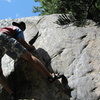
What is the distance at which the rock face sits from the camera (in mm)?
6758

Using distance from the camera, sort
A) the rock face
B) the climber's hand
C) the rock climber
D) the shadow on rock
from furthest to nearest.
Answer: the climber's hand → the shadow on rock → the rock face → the rock climber

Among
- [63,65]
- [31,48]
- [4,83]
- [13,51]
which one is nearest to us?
[13,51]

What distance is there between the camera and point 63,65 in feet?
24.2

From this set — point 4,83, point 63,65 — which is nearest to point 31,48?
point 63,65

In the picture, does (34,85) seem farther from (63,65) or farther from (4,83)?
(63,65)

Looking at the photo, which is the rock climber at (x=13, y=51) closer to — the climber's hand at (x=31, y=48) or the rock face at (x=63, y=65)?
the rock face at (x=63, y=65)

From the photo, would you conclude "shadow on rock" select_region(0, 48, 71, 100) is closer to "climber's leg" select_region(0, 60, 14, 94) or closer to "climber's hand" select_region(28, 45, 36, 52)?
"climber's hand" select_region(28, 45, 36, 52)

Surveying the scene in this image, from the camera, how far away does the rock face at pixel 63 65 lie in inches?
266

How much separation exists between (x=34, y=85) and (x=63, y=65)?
93cm

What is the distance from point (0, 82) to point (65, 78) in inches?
63.8

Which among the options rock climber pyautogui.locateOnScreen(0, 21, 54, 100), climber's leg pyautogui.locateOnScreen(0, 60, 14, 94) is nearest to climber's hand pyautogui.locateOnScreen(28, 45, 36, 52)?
rock climber pyautogui.locateOnScreen(0, 21, 54, 100)

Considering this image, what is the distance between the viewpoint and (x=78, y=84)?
6746 mm

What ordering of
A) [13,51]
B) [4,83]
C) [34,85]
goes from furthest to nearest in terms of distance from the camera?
[34,85] → [4,83] → [13,51]

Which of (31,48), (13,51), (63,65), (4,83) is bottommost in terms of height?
(63,65)
